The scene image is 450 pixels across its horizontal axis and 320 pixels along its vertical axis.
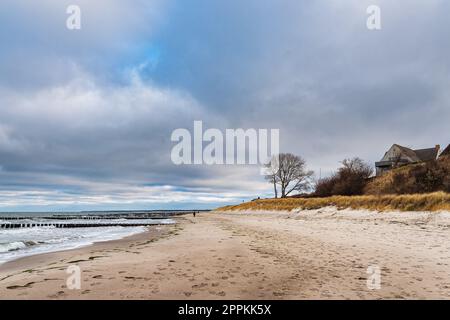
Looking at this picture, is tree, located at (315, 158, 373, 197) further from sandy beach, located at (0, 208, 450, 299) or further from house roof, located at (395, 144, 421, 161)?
sandy beach, located at (0, 208, 450, 299)

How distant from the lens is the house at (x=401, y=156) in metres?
57.6

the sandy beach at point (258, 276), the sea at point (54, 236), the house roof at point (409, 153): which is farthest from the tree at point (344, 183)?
the sandy beach at point (258, 276)

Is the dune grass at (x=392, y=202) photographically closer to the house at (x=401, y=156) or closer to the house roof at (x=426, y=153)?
the house at (x=401, y=156)

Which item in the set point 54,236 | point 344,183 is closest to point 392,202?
point 344,183

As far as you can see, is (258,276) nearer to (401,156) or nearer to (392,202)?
(392,202)

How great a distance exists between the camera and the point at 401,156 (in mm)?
58031

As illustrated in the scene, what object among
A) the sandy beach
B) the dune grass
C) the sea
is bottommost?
the sea

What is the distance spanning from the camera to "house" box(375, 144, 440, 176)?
57.6m

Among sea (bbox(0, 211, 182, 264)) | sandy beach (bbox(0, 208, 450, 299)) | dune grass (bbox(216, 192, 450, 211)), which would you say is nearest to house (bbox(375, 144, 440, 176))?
dune grass (bbox(216, 192, 450, 211))

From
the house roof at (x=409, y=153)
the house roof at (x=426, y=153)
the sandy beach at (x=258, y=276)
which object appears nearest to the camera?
the sandy beach at (x=258, y=276)
